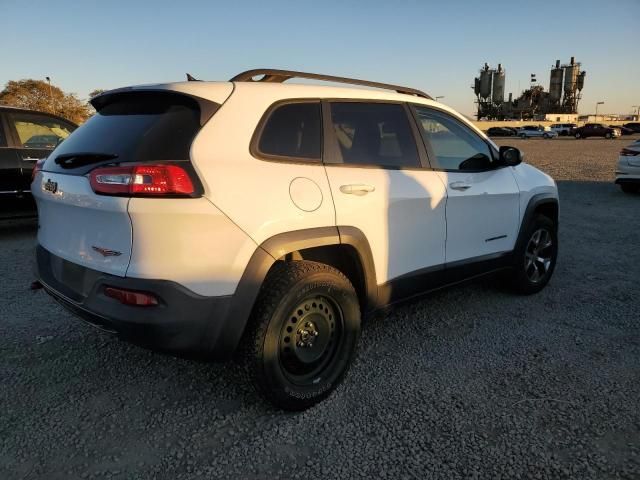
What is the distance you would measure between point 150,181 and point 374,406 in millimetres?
1668

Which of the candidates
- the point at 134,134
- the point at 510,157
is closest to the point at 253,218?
the point at 134,134

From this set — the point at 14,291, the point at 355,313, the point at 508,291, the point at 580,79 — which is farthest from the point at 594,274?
the point at 580,79

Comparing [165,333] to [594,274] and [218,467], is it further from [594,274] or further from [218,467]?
[594,274]

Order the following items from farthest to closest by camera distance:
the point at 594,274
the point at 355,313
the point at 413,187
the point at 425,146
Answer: the point at 594,274, the point at 425,146, the point at 413,187, the point at 355,313

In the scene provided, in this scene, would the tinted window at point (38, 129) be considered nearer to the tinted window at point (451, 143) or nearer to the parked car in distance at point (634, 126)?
the tinted window at point (451, 143)

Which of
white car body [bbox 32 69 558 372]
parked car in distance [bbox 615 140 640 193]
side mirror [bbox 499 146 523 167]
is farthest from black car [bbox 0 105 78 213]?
parked car in distance [bbox 615 140 640 193]

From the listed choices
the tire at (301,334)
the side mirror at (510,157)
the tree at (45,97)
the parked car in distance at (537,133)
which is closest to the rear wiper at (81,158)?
the tire at (301,334)

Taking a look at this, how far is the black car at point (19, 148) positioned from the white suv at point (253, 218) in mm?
4303

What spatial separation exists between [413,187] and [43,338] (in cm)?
283

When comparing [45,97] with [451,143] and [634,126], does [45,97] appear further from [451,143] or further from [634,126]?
[634,126]

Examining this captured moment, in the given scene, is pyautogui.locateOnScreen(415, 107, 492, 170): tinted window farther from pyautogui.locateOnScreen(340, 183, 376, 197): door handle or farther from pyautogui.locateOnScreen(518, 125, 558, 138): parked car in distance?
pyautogui.locateOnScreen(518, 125, 558, 138): parked car in distance

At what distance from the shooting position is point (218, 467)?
85.8 inches

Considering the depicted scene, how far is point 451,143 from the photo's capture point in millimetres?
3631

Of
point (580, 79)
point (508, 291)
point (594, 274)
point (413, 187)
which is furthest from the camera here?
point (580, 79)
